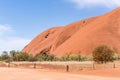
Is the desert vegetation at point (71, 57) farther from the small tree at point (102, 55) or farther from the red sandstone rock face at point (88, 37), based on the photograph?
the red sandstone rock face at point (88, 37)

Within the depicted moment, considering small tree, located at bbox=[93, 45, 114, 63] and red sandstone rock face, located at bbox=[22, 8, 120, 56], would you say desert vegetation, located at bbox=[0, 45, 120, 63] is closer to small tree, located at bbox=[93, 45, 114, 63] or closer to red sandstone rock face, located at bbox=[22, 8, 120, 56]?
small tree, located at bbox=[93, 45, 114, 63]

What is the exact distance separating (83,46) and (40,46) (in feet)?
198

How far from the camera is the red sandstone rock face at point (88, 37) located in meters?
130

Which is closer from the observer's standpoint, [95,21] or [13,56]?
[13,56]

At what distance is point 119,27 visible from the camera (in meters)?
145

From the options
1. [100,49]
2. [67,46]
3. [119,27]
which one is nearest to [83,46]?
[67,46]

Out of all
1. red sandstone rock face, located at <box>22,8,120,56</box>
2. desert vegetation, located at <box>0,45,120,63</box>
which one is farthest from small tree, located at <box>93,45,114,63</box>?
red sandstone rock face, located at <box>22,8,120,56</box>

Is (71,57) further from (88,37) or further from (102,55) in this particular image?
(102,55)

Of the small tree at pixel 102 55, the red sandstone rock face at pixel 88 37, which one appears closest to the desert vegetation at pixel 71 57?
the small tree at pixel 102 55

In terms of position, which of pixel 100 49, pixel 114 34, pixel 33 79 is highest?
pixel 114 34

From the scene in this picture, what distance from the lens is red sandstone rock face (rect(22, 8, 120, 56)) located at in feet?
428

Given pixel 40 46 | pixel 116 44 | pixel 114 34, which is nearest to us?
pixel 116 44

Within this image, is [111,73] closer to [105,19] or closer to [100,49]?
[100,49]

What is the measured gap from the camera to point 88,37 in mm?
139250
